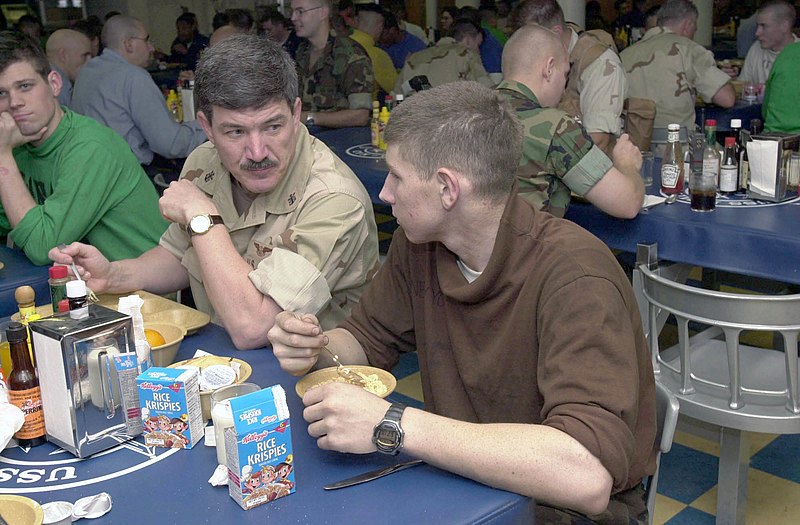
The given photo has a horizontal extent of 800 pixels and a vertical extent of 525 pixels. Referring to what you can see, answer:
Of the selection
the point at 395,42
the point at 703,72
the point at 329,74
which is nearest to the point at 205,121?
the point at 329,74

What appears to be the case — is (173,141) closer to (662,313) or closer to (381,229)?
(381,229)

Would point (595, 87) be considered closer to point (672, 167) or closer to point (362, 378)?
point (672, 167)

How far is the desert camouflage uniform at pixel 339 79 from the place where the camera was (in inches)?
216

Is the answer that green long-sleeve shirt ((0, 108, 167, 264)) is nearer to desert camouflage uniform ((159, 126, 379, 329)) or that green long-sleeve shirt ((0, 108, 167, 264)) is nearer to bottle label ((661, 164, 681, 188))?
desert camouflage uniform ((159, 126, 379, 329))

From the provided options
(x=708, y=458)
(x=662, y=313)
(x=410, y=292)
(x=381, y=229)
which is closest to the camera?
(x=410, y=292)

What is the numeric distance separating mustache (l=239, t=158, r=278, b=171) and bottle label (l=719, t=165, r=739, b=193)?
1.86m

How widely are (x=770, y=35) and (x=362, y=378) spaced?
5.80m

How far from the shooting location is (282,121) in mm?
2057

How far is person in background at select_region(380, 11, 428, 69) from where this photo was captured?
8859mm

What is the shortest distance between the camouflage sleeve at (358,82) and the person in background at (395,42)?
3.35 metres

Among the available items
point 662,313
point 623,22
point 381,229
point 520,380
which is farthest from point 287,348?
point 623,22

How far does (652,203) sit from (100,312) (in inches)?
85.2

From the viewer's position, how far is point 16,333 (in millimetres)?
1456

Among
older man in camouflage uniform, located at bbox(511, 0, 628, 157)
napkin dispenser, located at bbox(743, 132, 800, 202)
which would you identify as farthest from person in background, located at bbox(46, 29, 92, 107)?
napkin dispenser, located at bbox(743, 132, 800, 202)
